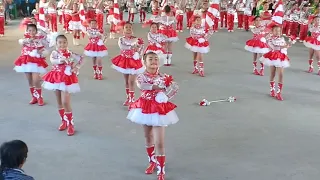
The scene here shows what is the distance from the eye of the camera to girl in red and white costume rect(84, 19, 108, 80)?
7277mm

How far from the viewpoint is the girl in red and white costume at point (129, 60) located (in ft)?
18.8

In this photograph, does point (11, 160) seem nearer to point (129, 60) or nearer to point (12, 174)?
point (12, 174)

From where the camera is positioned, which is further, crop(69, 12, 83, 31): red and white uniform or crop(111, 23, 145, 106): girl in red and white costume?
crop(69, 12, 83, 31): red and white uniform

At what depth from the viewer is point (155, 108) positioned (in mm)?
3645

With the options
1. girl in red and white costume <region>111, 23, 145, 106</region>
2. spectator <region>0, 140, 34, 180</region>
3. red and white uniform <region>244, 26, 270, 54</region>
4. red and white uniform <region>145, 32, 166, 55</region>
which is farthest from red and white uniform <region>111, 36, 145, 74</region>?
spectator <region>0, 140, 34, 180</region>

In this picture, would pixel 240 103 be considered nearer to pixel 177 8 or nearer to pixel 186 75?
pixel 186 75

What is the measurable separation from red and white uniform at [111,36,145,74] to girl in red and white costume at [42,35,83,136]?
3.33ft

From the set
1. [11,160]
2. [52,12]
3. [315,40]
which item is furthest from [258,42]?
[52,12]

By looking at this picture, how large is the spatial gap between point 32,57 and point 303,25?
345 inches

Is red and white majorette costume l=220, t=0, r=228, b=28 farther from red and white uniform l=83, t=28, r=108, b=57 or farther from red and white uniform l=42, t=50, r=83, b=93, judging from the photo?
red and white uniform l=42, t=50, r=83, b=93

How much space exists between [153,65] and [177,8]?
32.6 ft

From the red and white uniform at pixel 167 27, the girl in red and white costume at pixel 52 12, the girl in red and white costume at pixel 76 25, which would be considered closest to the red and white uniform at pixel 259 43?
the red and white uniform at pixel 167 27

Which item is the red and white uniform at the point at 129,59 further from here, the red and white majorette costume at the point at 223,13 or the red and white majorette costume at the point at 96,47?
the red and white majorette costume at the point at 223,13

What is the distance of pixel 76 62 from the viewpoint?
4816 mm
